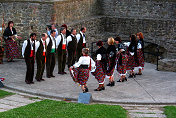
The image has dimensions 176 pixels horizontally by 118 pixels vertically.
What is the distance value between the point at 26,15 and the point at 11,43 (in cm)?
245

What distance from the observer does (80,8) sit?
2216 centimetres

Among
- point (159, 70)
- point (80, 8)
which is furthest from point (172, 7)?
point (159, 70)

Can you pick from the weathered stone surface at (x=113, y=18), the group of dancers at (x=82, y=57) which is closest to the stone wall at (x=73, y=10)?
the weathered stone surface at (x=113, y=18)

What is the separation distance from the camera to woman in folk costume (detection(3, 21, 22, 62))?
1612 cm

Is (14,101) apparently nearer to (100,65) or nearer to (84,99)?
(84,99)

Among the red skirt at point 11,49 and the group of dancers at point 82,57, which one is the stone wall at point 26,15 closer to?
the red skirt at point 11,49

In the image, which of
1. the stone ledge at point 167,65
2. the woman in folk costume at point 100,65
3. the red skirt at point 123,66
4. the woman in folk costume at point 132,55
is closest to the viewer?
the woman in folk costume at point 100,65

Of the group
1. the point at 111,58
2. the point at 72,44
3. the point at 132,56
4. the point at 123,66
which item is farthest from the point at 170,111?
the point at 72,44

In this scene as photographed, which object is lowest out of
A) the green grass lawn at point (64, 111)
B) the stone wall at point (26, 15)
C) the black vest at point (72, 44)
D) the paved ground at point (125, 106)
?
the paved ground at point (125, 106)

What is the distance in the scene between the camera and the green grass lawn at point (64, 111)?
8.63m

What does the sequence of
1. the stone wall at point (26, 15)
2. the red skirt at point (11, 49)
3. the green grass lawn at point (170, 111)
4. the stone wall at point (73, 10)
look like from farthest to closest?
1. the stone wall at point (73, 10)
2. the stone wall at point (26, 15)
3. the red skirt at point (11, 49)
4. the green grass lawn at point (170, 111)

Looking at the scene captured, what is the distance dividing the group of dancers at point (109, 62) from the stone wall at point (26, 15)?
6.49m

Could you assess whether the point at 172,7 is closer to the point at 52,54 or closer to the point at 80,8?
the point at 80,8

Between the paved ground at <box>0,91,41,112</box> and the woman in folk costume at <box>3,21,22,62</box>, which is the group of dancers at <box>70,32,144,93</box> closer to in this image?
the paved ground at <box>0,91,41,112</box>
